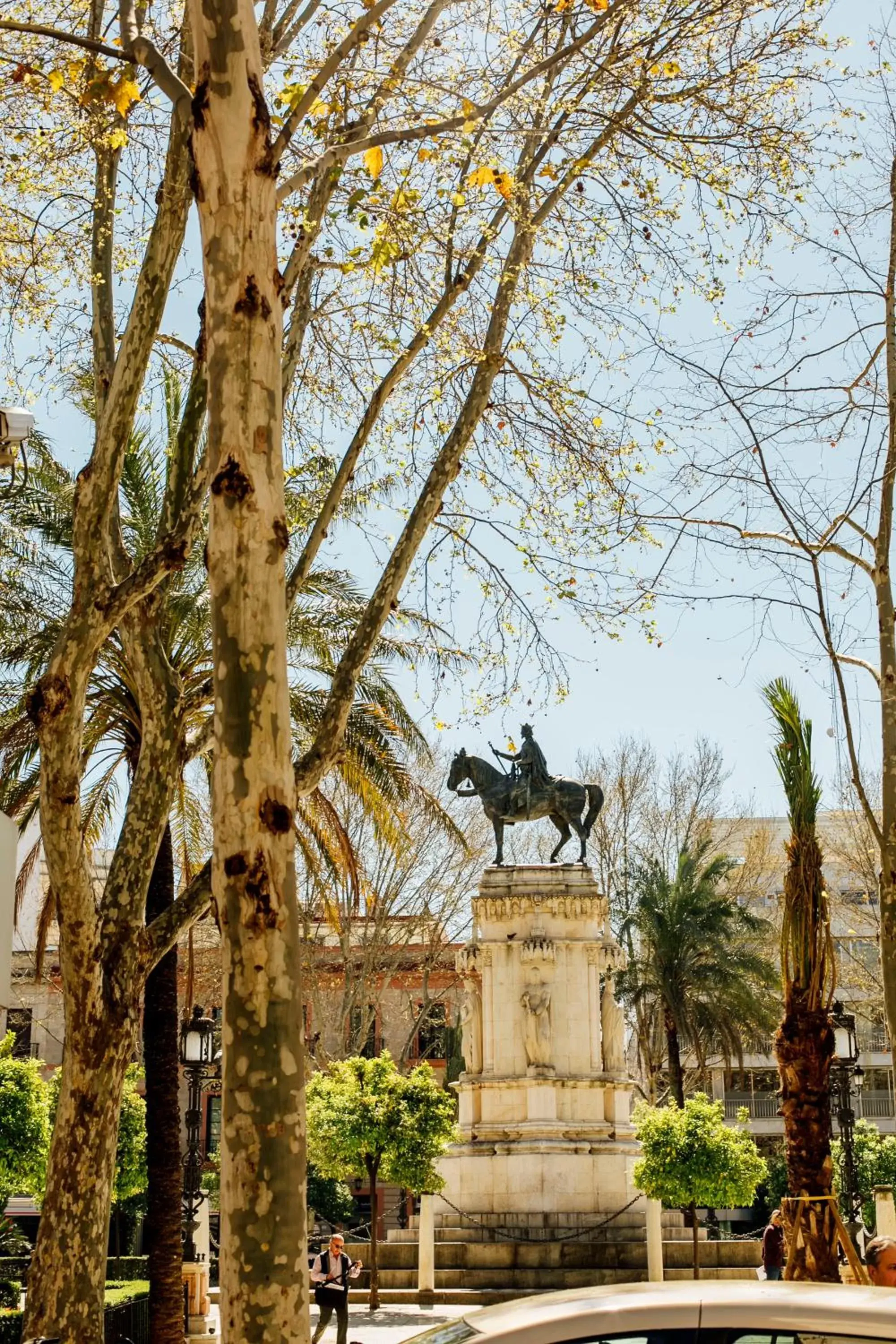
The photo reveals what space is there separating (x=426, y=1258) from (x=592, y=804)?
8.72 meters

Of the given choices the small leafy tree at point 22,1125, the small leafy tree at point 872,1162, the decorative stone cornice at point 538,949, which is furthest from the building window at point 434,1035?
the small leafy tree at point 22,1125

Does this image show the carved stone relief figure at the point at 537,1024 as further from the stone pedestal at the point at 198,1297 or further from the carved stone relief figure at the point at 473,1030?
the stone pedestal at the point at 198,1297

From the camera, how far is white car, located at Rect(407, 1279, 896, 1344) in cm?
450

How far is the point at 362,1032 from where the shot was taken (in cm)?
3434

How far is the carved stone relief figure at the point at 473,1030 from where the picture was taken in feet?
90.6

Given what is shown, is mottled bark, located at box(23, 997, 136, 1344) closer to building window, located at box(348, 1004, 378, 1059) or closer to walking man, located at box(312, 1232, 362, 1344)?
walking man, located at box(312, 1232, 362, 1344)

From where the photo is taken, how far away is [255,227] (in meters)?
6.10

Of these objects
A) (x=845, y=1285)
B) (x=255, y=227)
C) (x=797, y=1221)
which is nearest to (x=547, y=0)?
(x=255, y=227)

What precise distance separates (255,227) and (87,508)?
3328 millimetres

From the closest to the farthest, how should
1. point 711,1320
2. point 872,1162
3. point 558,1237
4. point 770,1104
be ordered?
1. point 711,1320
2. point 558,1237
3. point 872,1162
4. point 770,1104

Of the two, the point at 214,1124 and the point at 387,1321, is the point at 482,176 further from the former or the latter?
the point at 214,1124

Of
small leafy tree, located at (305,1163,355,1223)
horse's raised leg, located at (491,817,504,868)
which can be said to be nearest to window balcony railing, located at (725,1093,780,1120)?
small leafy tree, located at (305,1163,355,1223)

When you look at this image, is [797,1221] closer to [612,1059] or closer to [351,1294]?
[351,1294]

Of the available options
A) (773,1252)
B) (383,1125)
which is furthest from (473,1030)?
(773,1252)
